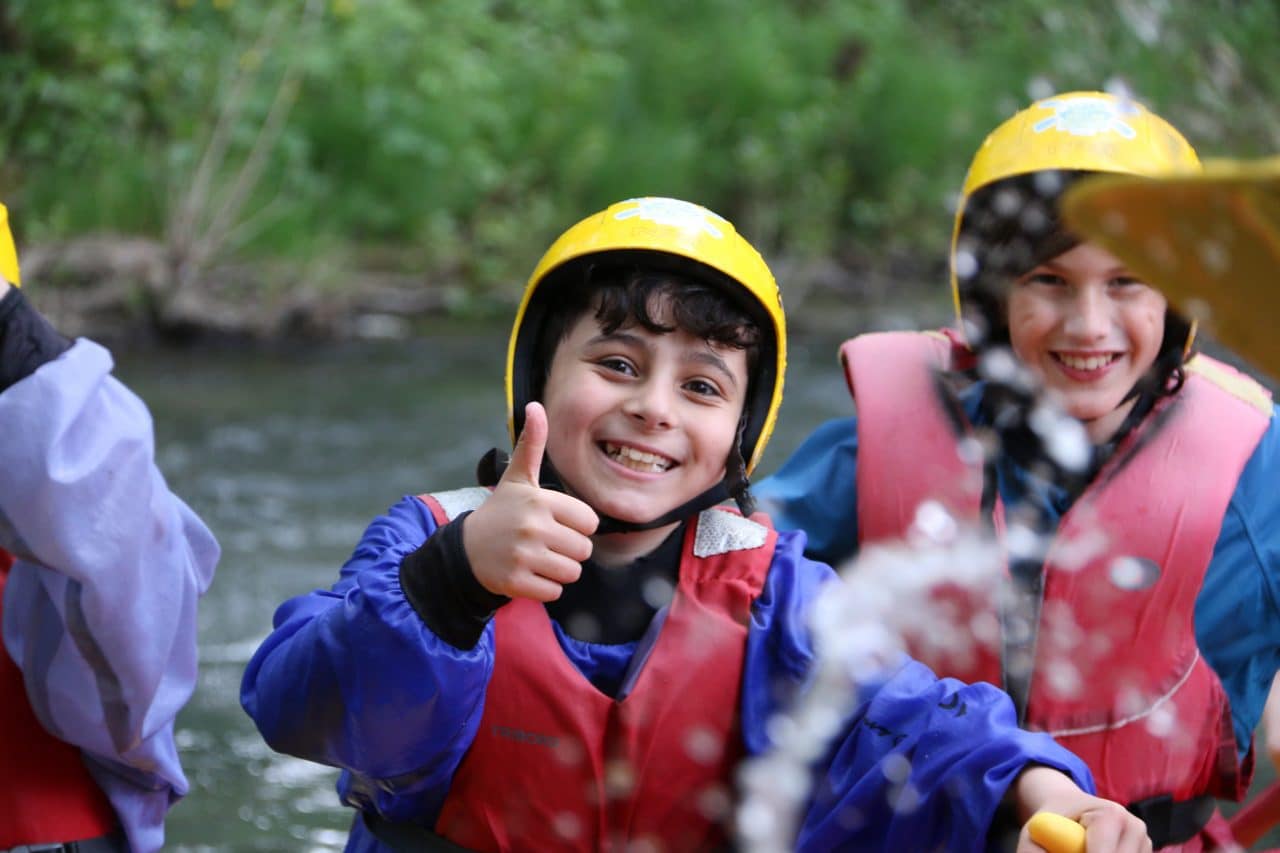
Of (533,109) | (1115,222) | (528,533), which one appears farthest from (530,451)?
(533,109)

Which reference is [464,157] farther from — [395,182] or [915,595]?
[915,595]

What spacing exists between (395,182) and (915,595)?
26.6ft

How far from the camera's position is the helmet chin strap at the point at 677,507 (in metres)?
2.26

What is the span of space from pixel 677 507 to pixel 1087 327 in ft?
2.91

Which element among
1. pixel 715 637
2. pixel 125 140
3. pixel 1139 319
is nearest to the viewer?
pixel 715 637

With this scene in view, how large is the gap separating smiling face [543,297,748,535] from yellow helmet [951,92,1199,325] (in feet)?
3.02

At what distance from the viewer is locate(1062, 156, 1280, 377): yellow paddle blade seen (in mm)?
1058

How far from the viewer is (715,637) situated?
220cm

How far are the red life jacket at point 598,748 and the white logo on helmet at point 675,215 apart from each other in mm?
576

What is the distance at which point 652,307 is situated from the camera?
2283mm

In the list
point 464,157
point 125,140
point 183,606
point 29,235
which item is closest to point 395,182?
point 464,157

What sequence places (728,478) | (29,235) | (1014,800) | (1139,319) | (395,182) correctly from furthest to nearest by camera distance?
1. (395,182)
2. (29,235)
3. (1139,319)
4. (728,478)
5. (1014,800)

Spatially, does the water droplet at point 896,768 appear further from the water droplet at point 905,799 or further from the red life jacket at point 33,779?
the red life jacket at point 33,779

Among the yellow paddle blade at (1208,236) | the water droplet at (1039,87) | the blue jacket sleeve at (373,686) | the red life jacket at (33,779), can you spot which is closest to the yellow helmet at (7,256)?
the red life jacket at (33,779)
